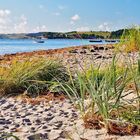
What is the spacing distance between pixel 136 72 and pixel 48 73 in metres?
2.91

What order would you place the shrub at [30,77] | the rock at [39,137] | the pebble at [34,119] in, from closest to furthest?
the rock at [39,137]
the pebble at [34,119]
the shrub at [30,77]

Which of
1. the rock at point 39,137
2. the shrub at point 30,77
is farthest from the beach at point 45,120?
the shrub at point 30,77

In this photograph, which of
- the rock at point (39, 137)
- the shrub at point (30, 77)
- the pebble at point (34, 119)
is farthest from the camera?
the shrub at point (30, 77)

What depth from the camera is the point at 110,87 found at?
13.9 ft

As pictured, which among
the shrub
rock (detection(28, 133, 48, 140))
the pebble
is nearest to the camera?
rock (detection(28, 133, 48, 140))

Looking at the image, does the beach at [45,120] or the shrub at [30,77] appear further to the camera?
the shrub at [30,77]

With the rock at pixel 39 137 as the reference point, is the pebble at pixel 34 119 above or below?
below

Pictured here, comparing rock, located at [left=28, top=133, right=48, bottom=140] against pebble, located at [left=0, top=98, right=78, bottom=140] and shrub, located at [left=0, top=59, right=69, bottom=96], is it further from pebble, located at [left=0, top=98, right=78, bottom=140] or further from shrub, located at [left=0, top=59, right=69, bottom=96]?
shrub, located at [left=0, top=59, right=69, bottom=96]

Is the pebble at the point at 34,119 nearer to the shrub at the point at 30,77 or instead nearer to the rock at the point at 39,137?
the rock at the point at 39,137

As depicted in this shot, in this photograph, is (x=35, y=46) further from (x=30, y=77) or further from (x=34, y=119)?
(x=34, y=119)

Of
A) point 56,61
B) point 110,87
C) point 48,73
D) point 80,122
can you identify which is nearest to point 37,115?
point 80,122

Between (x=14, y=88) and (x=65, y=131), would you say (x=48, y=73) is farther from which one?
(x=65, y=131)

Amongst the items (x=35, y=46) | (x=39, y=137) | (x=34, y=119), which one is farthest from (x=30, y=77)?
(x=35, y=46)

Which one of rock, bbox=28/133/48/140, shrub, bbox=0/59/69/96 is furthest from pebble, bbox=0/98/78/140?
shrub, bbox=0/59/69/96
